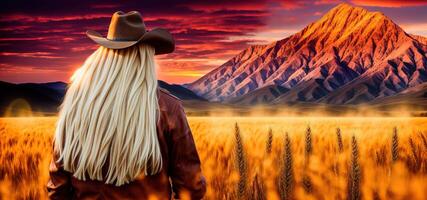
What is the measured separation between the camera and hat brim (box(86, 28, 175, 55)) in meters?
2.65

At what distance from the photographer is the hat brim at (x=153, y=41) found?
2.65 m

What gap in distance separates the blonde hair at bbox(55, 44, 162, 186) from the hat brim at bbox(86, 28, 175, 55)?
0.13ft

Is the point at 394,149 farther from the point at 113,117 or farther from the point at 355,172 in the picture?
the point at 113,117

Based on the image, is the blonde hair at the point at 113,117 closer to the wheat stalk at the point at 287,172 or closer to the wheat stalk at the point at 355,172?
the wheat stalk at the point at 287,172

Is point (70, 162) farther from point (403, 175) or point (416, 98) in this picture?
point (416, 98)

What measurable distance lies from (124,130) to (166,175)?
1.22ft

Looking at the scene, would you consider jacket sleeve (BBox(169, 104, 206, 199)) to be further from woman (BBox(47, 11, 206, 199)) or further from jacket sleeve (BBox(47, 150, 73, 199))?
jacket sleeve (BBox(47, 150, 73, 199))

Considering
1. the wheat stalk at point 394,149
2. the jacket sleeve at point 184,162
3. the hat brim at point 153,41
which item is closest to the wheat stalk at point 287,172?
the jacket sleeve at point 184,162

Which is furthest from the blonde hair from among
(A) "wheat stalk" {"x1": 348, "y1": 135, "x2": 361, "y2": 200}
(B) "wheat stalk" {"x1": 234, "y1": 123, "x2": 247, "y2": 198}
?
(A) "wheat stalk" {"x1": 348, "y1": 135, "x2": 361, "y2": 200}

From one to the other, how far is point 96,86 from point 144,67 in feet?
0.77

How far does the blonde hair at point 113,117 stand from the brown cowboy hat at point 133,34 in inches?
2.2

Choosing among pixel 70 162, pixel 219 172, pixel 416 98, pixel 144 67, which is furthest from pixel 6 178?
pixel 416 98

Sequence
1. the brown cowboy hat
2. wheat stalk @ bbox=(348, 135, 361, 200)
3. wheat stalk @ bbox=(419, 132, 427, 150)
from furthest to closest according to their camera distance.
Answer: wheat stalk @ bbox=(419, 132, 427, 150) < wheat stalk @ bbox=(348, 135, 361, 200) < the brown cowboy hat

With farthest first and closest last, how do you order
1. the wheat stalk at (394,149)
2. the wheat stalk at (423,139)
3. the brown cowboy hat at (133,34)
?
1. the wheat stalk at (423,139)
2. the wheat stalk at (394,149)
3. the brown cowboy hat at (133,34)
